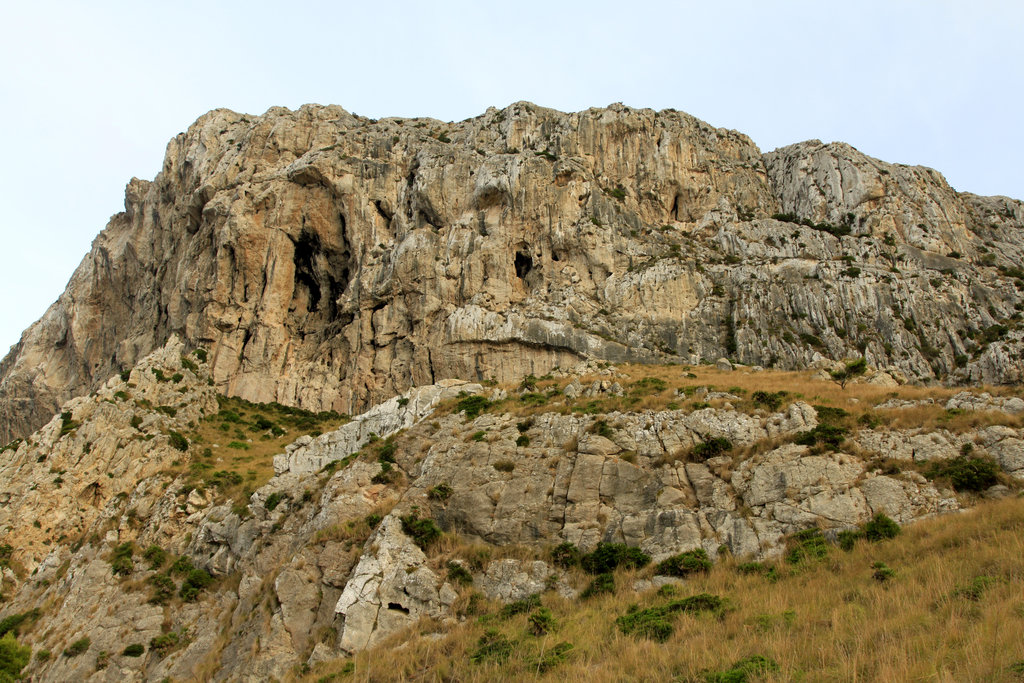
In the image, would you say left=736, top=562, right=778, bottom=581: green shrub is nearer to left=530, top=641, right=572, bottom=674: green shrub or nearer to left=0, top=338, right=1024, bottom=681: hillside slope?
left=0, top=338, right=1024, bottom=681: hillside slope

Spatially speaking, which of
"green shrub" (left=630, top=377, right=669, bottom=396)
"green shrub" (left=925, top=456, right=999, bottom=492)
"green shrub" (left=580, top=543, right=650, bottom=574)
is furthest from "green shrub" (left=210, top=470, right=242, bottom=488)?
"green shrub" (left=925, top=456, right=999, bottom=492)


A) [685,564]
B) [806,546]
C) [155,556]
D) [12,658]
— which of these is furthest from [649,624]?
[12,658]

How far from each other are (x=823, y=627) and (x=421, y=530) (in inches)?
527

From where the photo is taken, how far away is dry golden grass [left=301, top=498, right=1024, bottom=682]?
9.65 meters

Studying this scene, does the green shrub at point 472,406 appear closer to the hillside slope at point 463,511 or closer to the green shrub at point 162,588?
the hillside slope at point 463,511

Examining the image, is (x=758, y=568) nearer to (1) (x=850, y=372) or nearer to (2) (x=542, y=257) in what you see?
(1) (x=850, y=372)

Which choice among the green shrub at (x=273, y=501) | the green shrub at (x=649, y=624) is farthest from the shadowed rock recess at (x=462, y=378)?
the green shrub at (x=649, y=624)

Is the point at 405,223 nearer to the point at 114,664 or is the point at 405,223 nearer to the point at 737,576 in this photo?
the point at 114,664

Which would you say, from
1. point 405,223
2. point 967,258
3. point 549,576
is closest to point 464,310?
point 405,223

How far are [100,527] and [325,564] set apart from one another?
21692 millimetres

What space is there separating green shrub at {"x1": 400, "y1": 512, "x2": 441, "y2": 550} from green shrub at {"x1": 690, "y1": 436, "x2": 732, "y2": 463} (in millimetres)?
9580

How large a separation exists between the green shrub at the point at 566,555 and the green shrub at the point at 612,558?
0.80 ft

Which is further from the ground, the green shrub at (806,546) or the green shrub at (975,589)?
the green shrub at (975,589)

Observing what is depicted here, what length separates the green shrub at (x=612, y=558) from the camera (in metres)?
19.0
